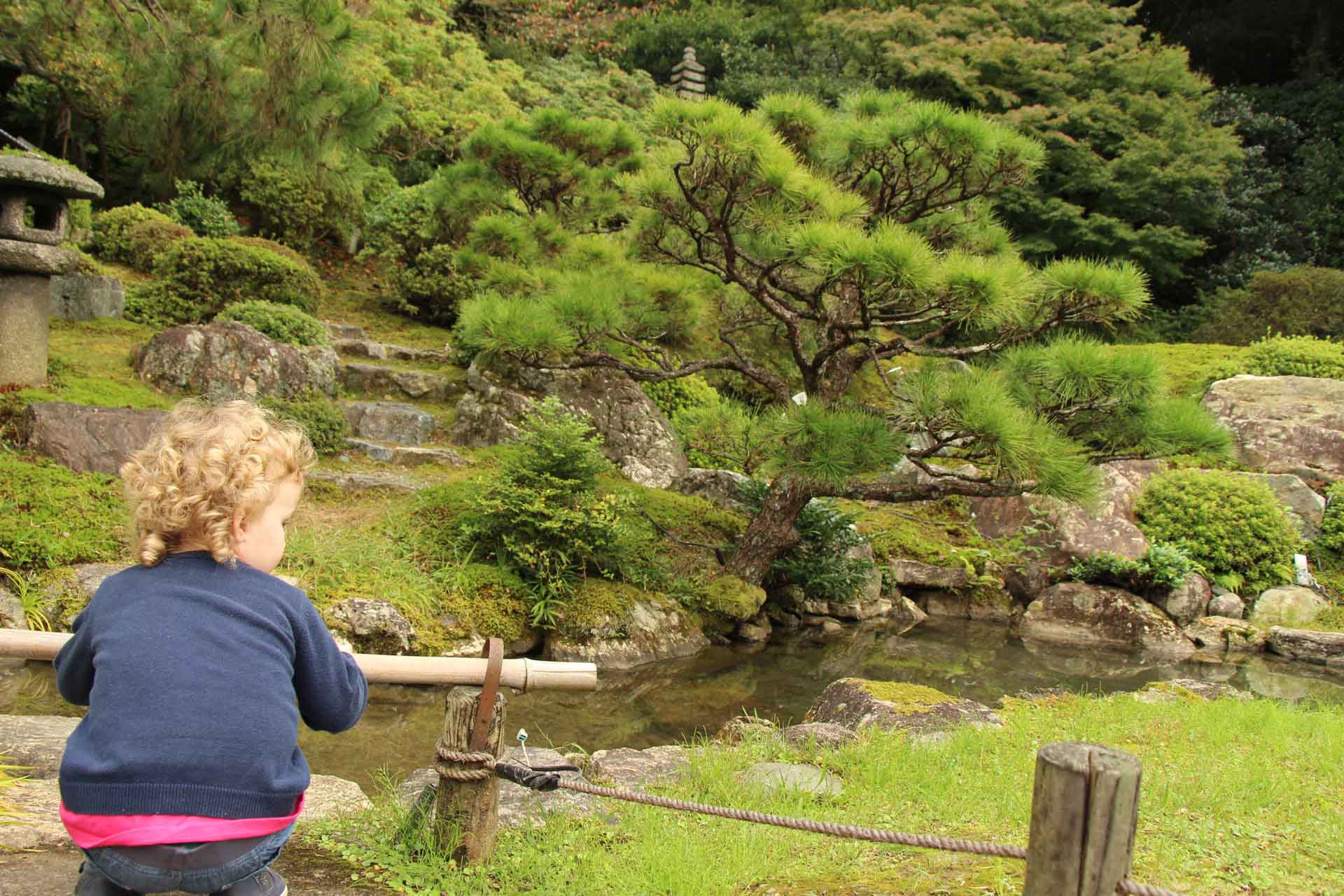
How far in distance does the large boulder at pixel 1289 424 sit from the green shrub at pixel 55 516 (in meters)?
9.90

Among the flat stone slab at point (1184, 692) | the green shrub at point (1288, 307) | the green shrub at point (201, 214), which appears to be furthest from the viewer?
the green shrub at point (1288, 307)

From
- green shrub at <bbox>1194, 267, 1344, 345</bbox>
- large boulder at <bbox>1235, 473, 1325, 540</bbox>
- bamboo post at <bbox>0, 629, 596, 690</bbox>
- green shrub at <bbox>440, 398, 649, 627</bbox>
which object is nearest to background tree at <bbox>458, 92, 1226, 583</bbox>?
green shrub at <bbox>440, 398, 649, 627</bbox>

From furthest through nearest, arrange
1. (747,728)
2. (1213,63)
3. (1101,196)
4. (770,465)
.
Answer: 1. (1213,63)
2. (1101,196)
3. (770,465)
4. (747,728)

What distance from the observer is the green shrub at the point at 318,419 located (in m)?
6.86

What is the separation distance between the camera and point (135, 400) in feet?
22.3

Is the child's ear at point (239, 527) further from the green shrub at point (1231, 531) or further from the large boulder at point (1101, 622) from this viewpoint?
the green shrub at point (1231, 531)

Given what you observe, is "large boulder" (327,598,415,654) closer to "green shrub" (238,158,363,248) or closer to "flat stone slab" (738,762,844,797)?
"flat stone slab" (738,762,844,797)

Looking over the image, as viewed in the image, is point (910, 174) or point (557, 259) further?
point (557, 259)

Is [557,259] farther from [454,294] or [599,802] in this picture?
[599,802]

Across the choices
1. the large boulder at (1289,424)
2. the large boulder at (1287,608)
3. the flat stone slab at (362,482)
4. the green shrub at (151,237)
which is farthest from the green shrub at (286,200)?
the large boulder at (1289,424)

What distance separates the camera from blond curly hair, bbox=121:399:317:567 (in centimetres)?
161

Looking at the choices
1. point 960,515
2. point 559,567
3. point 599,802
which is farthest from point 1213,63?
point 599,802

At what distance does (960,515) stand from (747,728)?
5.71m

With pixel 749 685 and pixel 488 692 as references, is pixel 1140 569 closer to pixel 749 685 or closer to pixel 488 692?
pixel 749 685
